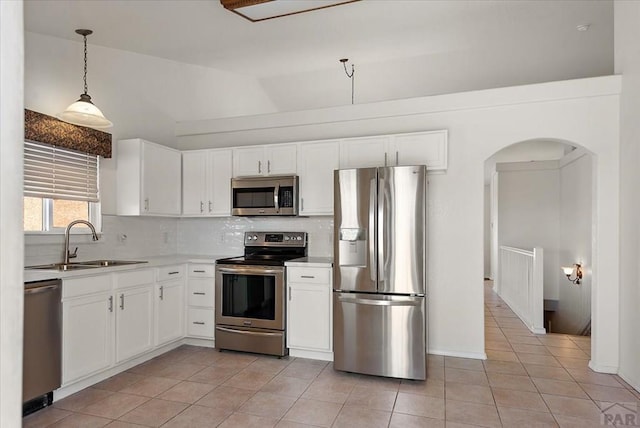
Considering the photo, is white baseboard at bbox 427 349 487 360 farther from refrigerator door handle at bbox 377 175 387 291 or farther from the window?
the window

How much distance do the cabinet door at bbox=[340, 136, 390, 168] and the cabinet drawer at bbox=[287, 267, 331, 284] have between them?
1076mm

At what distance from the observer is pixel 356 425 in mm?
2510

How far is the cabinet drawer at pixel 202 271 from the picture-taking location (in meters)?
4.07

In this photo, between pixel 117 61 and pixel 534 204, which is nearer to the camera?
pixel 117 61

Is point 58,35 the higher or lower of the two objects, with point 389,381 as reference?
higher

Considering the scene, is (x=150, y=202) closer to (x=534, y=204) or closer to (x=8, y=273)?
(x=8, y=273)

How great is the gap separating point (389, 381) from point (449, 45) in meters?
3.31

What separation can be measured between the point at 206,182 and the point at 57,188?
4.71 ft

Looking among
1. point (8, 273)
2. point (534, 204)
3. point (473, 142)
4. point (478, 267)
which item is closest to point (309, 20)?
point (473, 142)

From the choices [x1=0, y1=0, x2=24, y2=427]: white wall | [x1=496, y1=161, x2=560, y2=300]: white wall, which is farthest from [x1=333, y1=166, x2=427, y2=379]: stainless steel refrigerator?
[x1=496, y1=161, x2=560, y2=300]: white wall

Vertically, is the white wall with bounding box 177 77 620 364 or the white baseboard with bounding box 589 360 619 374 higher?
the white wall with bounding box 177 77 620 364

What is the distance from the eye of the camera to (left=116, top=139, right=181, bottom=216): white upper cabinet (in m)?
3.96

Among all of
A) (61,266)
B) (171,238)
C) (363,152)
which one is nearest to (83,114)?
(61,266)

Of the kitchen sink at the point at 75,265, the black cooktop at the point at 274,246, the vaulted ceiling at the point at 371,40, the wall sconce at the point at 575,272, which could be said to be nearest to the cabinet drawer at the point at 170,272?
the kitchen sink at the point at 75,265
